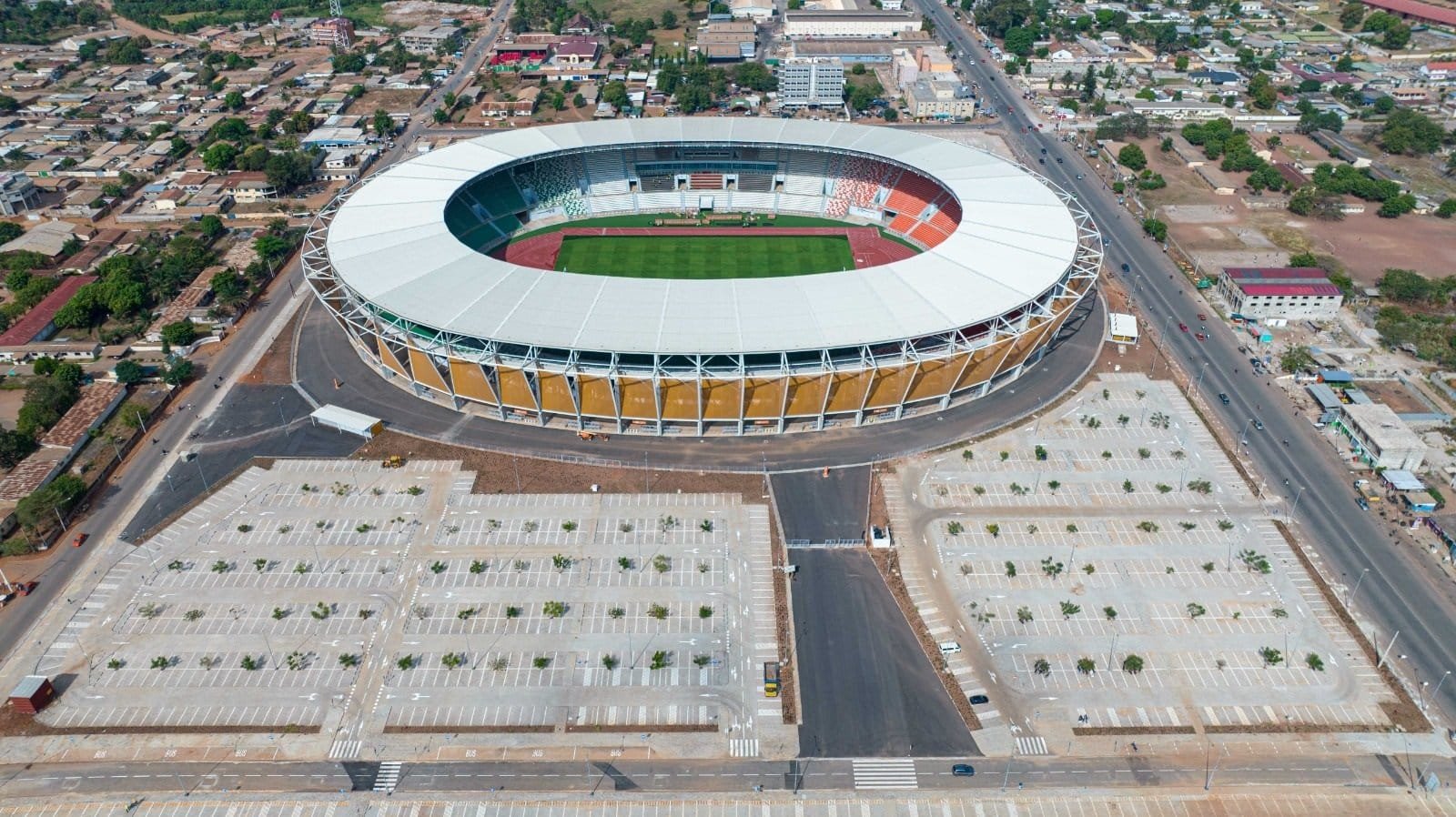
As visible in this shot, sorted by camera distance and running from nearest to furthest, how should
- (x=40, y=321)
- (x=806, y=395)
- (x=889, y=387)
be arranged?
(x=806, y=395) < (x=889, y=387) < (x=40, y=321)

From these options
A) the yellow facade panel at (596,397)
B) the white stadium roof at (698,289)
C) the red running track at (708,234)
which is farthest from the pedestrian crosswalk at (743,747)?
the red running track at (708,234)

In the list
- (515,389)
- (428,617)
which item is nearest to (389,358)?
(515,389)

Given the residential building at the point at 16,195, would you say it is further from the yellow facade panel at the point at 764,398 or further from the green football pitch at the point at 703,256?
the yellow facade panel at the point at 764,398

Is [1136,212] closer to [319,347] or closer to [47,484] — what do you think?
[319,347]

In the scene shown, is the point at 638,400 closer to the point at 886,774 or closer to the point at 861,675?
the point at 861,675

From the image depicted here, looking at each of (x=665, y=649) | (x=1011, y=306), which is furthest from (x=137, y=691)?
(x=1011, y=306)

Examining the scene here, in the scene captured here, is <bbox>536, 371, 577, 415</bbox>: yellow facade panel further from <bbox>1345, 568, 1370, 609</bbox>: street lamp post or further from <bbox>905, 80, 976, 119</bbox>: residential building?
<bbox>905, 80, 976, 119</bbox>: residential building

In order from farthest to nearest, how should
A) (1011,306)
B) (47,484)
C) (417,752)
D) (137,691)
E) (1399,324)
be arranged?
(1399,324)
(1011,306)
(47,484)
(137,691)
(417,752)

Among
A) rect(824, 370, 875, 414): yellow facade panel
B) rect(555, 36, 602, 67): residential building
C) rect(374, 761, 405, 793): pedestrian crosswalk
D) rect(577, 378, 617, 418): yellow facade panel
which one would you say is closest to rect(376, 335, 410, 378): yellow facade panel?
rect(577, 378, 617, 418): yellow facade panel
